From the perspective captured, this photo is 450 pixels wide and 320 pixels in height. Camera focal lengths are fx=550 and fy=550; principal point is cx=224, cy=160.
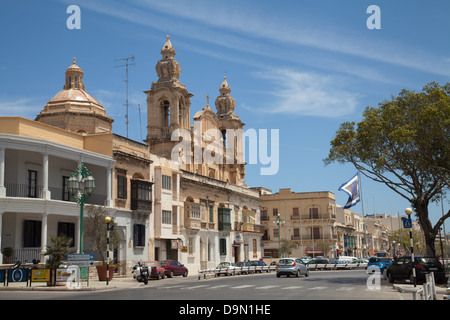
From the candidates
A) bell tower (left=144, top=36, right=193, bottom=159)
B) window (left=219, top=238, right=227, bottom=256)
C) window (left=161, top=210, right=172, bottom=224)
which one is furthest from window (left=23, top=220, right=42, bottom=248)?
window (left=219, top=238, right=227, bottom=256)

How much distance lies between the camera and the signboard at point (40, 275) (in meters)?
28.5

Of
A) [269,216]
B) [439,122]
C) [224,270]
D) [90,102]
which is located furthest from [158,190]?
[269,216]

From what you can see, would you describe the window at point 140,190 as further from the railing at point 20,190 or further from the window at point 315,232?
the window at point 315,232

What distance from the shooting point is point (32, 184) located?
124ft

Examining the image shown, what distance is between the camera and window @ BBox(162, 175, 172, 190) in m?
50.8

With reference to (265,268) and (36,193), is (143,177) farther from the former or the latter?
(265,268)

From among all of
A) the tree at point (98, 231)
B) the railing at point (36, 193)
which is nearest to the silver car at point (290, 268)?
the tree at point (98, 231)

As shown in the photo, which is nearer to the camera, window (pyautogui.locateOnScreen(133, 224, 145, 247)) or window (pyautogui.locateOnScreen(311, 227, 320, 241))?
window (pyautogui.locateOnScreen(133, 224, 145, 247))

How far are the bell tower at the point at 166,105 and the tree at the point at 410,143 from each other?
2794 centimetres

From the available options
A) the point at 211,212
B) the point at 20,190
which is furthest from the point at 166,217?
the point at 20,190

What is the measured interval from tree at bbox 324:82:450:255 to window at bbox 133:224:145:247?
17278 millimetres

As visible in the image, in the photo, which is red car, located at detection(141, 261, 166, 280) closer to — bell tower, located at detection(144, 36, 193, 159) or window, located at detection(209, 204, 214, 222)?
window, located at detection(209, 204, 214, 222)
